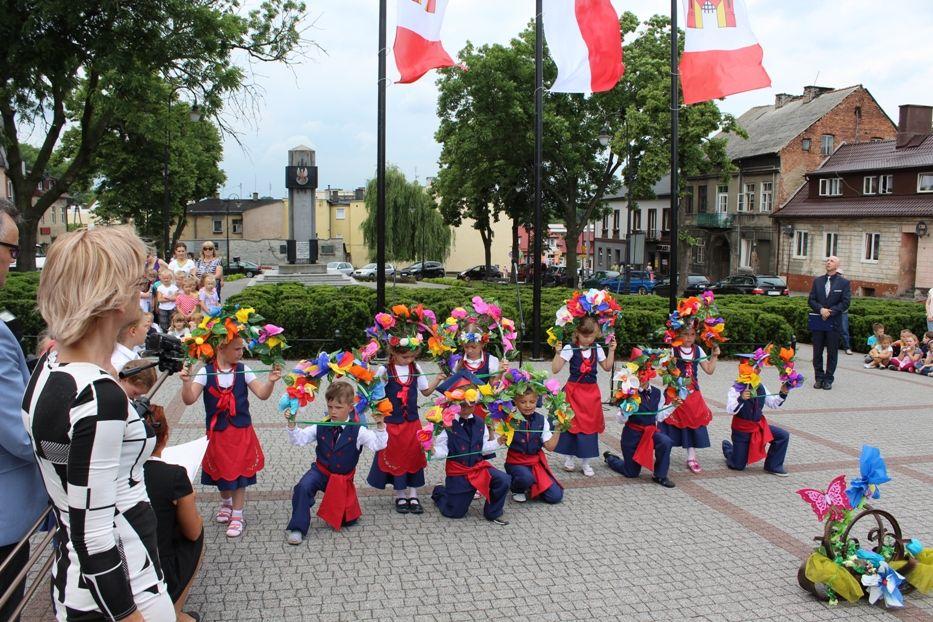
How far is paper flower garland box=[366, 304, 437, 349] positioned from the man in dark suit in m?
8.23

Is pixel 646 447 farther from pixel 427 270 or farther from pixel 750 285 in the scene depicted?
pixel 427 270

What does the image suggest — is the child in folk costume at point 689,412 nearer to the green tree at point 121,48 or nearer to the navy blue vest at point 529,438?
the navy blue vest at point 529,438

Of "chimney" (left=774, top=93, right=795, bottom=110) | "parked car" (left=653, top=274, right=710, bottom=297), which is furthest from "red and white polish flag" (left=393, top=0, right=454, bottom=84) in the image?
"chimney" (left=774, top=93, right=795, bottom=110)

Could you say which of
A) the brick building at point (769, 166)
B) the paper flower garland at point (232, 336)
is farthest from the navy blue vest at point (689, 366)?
the brick building at point (769, 166)

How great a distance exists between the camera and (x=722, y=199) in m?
50.3

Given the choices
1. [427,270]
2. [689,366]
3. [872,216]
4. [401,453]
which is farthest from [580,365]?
[427,270]

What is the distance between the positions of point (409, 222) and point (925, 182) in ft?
105

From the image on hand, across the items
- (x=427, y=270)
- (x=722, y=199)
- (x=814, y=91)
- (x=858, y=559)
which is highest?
(x=814, y=91)

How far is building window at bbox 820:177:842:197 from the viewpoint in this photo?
41781 mm

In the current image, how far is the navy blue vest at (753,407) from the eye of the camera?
7.64 metres

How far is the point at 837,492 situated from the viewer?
5000 mm

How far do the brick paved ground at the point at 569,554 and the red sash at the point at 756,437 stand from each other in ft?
0.78

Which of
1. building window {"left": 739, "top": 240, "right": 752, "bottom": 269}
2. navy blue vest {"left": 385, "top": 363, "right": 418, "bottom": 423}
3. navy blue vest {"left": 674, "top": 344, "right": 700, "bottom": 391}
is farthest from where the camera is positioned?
building window {"left": 739, "top": 240, "right": 752, "bottom": 269}

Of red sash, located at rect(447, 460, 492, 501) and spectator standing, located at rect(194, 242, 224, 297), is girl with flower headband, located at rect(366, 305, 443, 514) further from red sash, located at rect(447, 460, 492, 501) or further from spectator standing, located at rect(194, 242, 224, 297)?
spectator standing, located at rect(194, 242, 224, 297)
